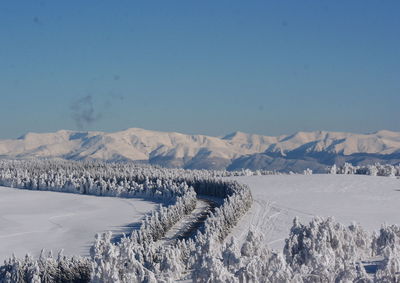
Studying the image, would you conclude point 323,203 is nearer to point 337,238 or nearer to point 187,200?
point 187,200

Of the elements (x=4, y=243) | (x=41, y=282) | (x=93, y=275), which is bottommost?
(x=4, y=243)

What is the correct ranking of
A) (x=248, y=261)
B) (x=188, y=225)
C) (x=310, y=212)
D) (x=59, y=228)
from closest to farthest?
(x=248, y=261)
(x=188, y=225)
(x=310, y=212)
(x=59, y=228)

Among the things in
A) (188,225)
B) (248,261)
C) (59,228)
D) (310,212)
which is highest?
(248,261)

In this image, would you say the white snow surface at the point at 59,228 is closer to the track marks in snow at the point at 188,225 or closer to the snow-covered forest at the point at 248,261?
the track marks in snow at the point at 188,225

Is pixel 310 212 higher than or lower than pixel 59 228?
higher

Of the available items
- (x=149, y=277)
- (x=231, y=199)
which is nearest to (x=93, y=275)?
(x=149, y=277)

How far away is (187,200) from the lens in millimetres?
181750

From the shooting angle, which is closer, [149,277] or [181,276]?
[149,277]

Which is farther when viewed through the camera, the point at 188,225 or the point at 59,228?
the point at 59,228

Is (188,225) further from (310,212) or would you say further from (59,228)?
(59,228)

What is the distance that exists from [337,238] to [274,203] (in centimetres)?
10451

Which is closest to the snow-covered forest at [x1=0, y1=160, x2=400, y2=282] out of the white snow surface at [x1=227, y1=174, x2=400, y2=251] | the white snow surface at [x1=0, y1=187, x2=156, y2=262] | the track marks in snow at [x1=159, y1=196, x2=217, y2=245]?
the white snow surface at [x1=227, y1=174, x2=400, y2=251]

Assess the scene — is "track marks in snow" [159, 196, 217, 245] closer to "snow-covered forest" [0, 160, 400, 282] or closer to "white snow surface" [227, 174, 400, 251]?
"white snow surface" [227, 174, 400, 251]

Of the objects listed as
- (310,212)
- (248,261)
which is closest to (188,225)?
(310,212)
